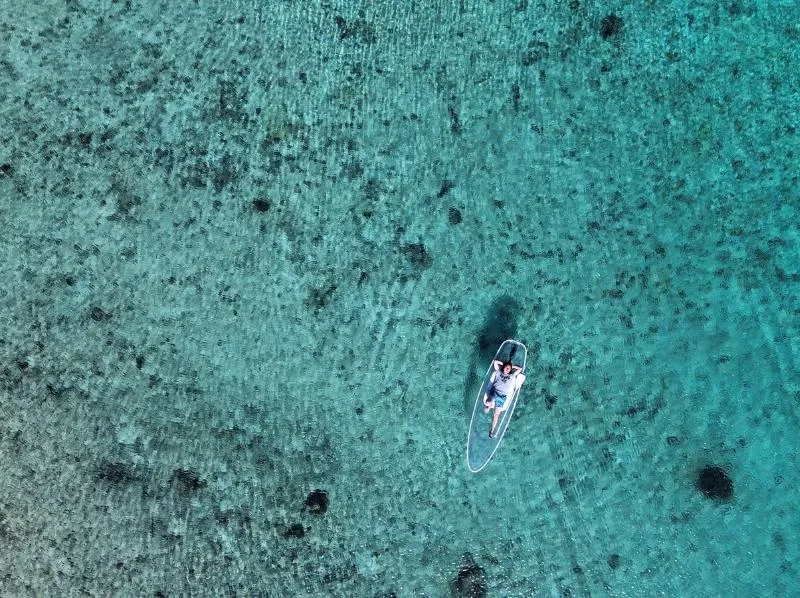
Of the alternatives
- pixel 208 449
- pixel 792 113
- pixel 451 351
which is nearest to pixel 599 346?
pixel 451 351

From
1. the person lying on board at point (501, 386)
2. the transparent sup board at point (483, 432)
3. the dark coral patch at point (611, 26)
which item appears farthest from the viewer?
the dark coral patch at point (611, 26)

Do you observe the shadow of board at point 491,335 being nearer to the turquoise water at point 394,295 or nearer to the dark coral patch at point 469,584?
the turquoise water at point 394,295

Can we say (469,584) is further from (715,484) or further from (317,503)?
(715,484)

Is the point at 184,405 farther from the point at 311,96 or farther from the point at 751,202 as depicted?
the point at 751,202

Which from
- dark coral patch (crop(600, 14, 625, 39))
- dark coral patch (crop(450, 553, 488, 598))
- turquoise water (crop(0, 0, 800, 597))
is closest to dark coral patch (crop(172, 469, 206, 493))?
turquoise water (crop(0, 0, 800, 597))

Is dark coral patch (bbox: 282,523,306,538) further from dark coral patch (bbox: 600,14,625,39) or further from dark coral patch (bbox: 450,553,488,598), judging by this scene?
dark coral patch (bbox: 600,14,625,39)

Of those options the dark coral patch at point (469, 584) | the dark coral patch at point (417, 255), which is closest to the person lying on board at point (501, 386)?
the dark coral patch at point (417, 255)
